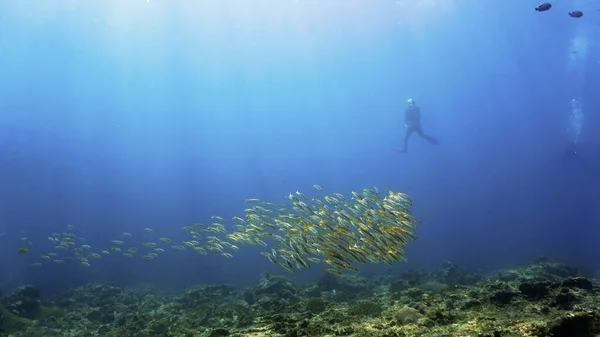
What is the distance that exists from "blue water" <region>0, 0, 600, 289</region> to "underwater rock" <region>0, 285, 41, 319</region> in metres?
10.4

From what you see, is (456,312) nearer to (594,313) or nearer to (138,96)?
(594,313)

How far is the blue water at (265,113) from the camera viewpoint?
46750 mm

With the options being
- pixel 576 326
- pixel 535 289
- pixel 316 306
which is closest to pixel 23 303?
pixel 316 306

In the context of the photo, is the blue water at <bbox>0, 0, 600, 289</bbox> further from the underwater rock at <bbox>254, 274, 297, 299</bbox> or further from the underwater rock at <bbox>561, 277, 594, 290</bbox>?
the underwater rock at <bbox>561, 277, 594, 290</bbox>

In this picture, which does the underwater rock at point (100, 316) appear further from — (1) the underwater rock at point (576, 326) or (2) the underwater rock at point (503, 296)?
(1) the underwater rock at point (576, 326)

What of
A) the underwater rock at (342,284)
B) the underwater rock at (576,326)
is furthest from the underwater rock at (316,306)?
the underwater rock at (342,284)

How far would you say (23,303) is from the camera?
44.5ft

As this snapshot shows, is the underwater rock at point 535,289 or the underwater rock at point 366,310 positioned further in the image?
the underwater rock at point 366,310

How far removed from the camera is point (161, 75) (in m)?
94.4

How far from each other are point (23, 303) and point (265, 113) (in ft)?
394

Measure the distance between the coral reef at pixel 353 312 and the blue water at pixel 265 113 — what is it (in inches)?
517

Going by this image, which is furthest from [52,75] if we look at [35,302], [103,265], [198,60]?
[35,302]

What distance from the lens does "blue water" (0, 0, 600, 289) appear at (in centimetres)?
4675

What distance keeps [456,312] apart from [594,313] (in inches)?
91.6
